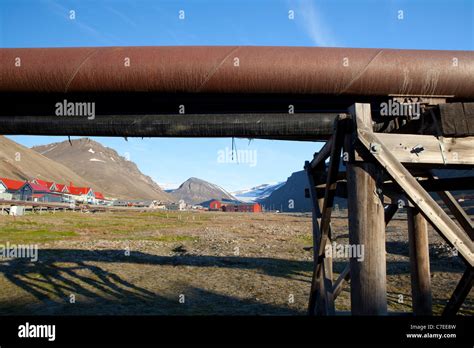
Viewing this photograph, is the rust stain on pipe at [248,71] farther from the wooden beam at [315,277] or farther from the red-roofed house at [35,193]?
the red-roofed house at [35,193]

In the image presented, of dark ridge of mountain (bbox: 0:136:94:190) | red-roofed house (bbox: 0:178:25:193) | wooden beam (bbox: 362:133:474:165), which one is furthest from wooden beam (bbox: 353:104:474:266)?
dark ridge of mountain (bbox: 0:136:94:190)

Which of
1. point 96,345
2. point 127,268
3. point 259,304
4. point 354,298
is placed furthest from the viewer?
point 127,268

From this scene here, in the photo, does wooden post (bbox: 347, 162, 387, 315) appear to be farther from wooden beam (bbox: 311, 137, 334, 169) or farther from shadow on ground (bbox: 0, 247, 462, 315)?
shadow on ground (bbox: 0, 247, 462, 315)

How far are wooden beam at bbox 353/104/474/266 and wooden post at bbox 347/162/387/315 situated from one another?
16 centimetres

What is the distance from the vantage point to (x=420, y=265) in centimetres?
532

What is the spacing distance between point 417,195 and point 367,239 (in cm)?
68

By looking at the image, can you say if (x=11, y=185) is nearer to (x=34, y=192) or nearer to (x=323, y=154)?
(x=34, y=192)

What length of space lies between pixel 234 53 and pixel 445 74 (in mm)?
2234

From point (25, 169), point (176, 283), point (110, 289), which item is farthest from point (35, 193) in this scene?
point (25, 169)

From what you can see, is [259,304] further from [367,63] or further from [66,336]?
[367,63]

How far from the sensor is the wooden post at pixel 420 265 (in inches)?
208

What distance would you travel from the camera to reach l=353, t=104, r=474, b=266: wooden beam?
310cm

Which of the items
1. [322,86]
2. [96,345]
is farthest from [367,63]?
[96,345]

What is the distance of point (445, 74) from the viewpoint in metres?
3.29
